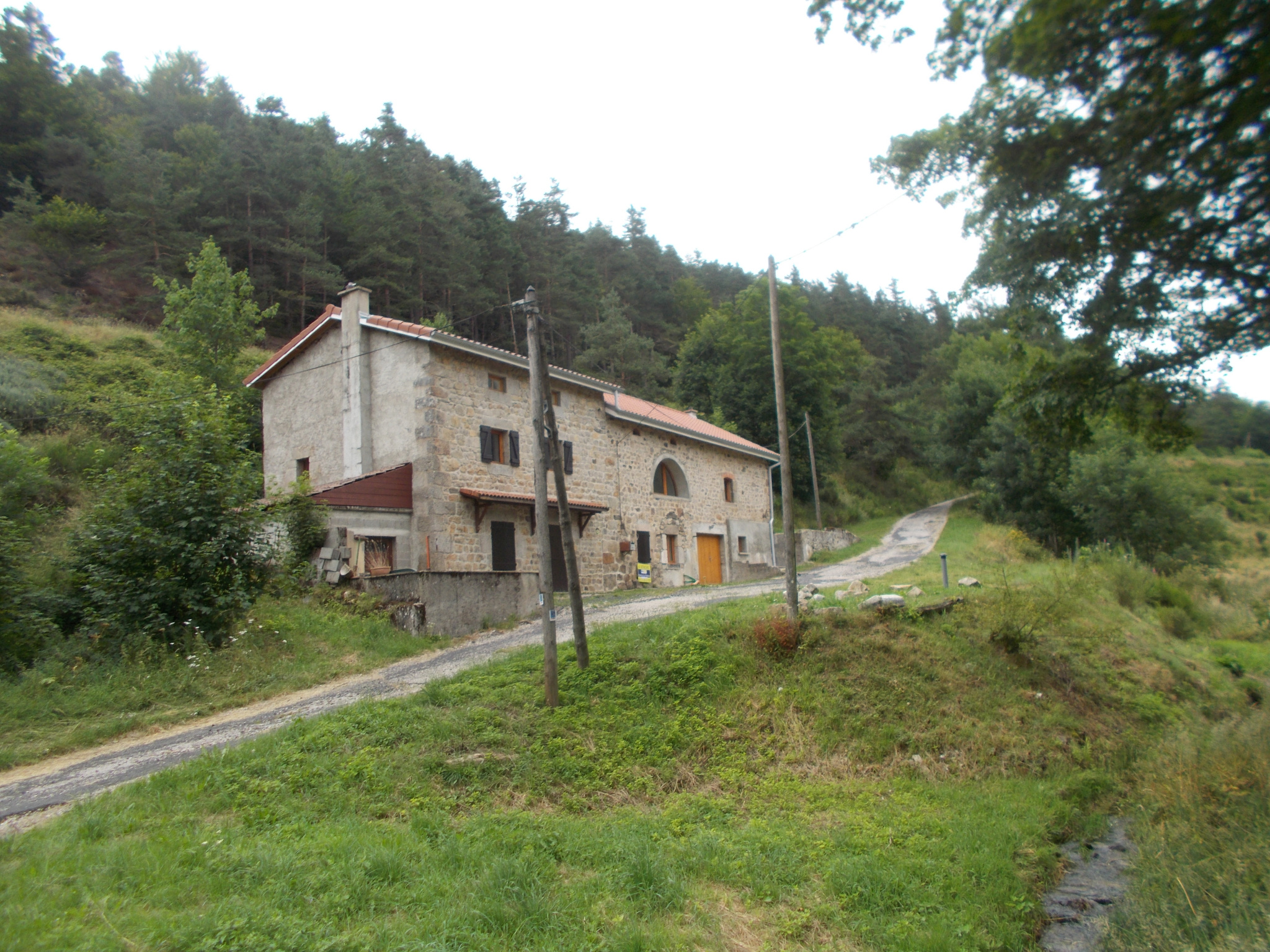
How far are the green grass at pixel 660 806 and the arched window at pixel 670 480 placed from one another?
39.0 feet

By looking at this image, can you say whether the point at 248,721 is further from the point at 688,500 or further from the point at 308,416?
the point at 688,500

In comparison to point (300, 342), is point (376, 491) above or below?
below

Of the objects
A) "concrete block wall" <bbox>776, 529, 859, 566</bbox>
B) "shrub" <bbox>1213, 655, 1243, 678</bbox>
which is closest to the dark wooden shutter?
"concrete block wall" <bbox>776, 529, 859, 566</bbox>

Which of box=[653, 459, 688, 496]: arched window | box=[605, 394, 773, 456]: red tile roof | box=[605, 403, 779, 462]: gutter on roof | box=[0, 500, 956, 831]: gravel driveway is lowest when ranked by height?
box=[0, 500, 956, 831]: gravel driveway

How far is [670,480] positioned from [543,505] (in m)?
15.6

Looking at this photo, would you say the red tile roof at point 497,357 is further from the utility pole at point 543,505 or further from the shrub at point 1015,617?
the shrub at point 1015,617

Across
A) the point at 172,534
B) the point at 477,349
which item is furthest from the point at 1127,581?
the point at 172,534

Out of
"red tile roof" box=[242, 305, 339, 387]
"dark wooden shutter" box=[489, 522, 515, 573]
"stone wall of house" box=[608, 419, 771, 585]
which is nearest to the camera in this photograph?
"dark wooden shutter" box=[489, 522, 515, 573]

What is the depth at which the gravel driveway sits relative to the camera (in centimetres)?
657

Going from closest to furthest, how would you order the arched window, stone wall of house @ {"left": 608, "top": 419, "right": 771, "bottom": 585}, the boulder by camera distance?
Result: the boulder < stone wall of house @ {"left": 608, "top": 419, "right": 771, "bottom": 585} < the arched window

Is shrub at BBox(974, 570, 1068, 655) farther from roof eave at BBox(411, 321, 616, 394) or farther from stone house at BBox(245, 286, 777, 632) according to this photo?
roof eave at BBox(411, 321, 616, 394)

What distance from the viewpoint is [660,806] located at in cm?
730

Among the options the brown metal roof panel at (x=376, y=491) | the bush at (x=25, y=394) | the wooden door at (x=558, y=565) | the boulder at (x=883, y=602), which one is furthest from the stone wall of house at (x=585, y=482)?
the bush at (x=25, y=394)

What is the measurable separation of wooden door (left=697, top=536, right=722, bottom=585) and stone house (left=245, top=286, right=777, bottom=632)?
953 millimetres
